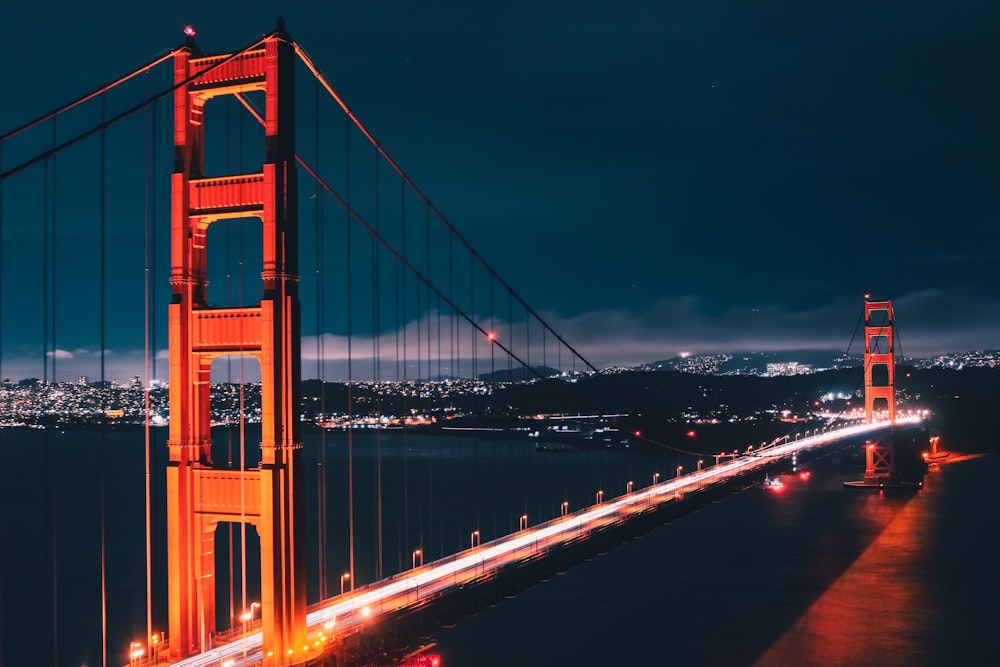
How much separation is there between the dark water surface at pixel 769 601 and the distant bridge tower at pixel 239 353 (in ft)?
46.4

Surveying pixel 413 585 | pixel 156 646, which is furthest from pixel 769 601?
pixel 156 646

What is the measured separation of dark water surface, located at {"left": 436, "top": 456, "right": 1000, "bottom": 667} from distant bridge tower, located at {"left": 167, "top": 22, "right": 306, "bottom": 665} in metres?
14.2

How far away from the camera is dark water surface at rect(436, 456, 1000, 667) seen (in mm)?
29391

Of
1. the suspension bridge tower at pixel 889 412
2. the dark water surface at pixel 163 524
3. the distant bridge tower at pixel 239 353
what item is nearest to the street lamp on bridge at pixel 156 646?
the distant bridge tower at pixel 239 353

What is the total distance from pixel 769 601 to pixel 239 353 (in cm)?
2780

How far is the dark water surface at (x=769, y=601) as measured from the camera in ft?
96.4

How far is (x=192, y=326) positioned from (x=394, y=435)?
16006cm

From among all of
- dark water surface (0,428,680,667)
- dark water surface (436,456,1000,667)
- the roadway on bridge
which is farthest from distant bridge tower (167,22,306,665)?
dark water surface (436,456,1000,667)

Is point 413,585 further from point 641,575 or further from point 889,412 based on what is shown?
point 889,412

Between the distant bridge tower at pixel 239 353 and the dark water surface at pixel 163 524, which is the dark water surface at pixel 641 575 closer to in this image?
the dark water surface at pixel 163 524

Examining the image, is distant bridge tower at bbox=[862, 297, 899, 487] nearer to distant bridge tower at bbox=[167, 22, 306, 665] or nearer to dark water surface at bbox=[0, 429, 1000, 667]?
dark water surface at bbox=[0, 429, 1000, 667]

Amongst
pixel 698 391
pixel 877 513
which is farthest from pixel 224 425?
pixel 877 513

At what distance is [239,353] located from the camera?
48.7ft

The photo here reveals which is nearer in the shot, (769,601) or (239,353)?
(239,353)
